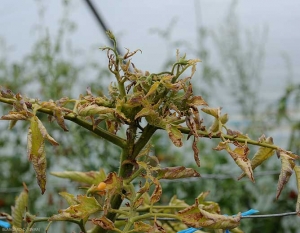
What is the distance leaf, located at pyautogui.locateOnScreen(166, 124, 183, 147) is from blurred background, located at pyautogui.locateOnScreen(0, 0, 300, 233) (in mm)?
839

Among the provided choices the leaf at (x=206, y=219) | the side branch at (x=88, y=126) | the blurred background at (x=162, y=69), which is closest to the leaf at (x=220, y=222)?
the leaf at (x=206, y=219)

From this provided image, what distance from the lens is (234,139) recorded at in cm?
43

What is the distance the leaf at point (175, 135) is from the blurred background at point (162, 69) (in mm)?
839

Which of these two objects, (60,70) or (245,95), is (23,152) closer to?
(60,70)

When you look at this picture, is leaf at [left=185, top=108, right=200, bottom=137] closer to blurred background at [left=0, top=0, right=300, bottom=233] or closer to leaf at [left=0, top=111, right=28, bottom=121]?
leaf at [left=0, top=111, right=28, bottom=121]

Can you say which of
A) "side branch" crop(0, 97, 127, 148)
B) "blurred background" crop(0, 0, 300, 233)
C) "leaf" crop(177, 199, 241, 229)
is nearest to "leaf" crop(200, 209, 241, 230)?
"leaf" crop(177, 199, 241, 229)

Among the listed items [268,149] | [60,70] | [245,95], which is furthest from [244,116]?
[268,149]

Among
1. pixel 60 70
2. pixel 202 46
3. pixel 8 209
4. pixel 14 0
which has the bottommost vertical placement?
pixel 8 209

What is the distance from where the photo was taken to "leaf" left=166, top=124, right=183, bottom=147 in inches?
15.9

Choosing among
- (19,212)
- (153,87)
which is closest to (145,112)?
(153,87)

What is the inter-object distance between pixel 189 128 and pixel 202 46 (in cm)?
179

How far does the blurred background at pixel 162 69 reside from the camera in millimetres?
1707

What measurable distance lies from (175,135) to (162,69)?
1640mm

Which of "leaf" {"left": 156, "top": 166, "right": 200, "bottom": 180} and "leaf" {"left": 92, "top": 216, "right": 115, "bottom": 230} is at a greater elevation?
"leaf" {"left": 156, "top": 166, "right": 200, "bottom": 180}
